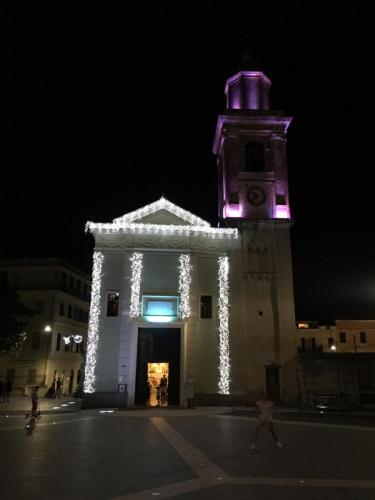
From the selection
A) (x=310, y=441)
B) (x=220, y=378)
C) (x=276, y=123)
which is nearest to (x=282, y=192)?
(x=276, y=123)

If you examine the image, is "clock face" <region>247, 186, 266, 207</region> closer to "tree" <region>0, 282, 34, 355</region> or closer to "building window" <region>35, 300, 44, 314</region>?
"tree" <region>0, 282, 34, 355</region>

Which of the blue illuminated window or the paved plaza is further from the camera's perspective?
the blue illuminated window

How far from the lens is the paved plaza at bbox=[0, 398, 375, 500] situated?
24.3 ft

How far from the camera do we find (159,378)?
88.6ft

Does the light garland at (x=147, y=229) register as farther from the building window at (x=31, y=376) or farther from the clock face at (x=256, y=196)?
the building window at (x=31, y=376)

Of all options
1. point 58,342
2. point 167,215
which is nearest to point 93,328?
point 167,215

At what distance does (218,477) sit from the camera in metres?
8.34

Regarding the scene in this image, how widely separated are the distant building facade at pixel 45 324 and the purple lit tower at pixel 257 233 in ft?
64.8

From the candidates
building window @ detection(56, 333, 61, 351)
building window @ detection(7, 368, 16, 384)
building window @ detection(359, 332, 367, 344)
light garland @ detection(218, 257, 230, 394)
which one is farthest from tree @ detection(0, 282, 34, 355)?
building window @ detection(359, 332, 367, 344)

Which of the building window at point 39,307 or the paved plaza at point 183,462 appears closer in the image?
the paved plaza at point 183,462

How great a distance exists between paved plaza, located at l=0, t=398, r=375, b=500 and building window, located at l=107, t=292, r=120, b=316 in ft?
30.7

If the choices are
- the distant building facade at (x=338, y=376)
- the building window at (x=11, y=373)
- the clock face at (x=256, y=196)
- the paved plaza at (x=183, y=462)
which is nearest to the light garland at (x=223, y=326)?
the distant building facade at (x=338, y=376)

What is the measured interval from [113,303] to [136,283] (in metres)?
1.83

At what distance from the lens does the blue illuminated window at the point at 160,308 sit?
25.7m
